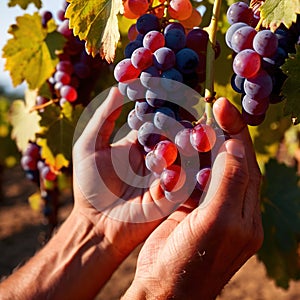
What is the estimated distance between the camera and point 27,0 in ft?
5.26

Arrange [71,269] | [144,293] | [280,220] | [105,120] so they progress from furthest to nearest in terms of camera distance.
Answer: [280,220] < [71,269] < [105,120] < [144,293]

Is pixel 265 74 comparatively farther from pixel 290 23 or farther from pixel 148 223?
pixel 148 223

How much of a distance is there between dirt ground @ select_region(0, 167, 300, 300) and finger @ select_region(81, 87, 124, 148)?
27.2 inches

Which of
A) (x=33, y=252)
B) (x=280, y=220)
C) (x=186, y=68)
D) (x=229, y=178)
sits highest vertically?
(x=186, y=68)

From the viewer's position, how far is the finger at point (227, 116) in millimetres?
1037

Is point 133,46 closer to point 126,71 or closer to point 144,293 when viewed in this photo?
point 126,71

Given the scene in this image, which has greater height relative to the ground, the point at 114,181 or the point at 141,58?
the point at 141,58

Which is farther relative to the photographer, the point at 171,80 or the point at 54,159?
the point at 54,159

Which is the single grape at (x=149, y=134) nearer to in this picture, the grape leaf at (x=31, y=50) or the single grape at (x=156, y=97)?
the single grape at (x=156, y=97)

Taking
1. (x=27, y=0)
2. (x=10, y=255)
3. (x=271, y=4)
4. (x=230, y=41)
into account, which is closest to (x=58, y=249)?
(x=27, y=0)

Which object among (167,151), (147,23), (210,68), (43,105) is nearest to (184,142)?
(167,151)

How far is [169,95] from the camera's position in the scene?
1.12 metres

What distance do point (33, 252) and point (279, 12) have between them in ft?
15.9

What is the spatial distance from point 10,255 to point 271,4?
15.8 ft
